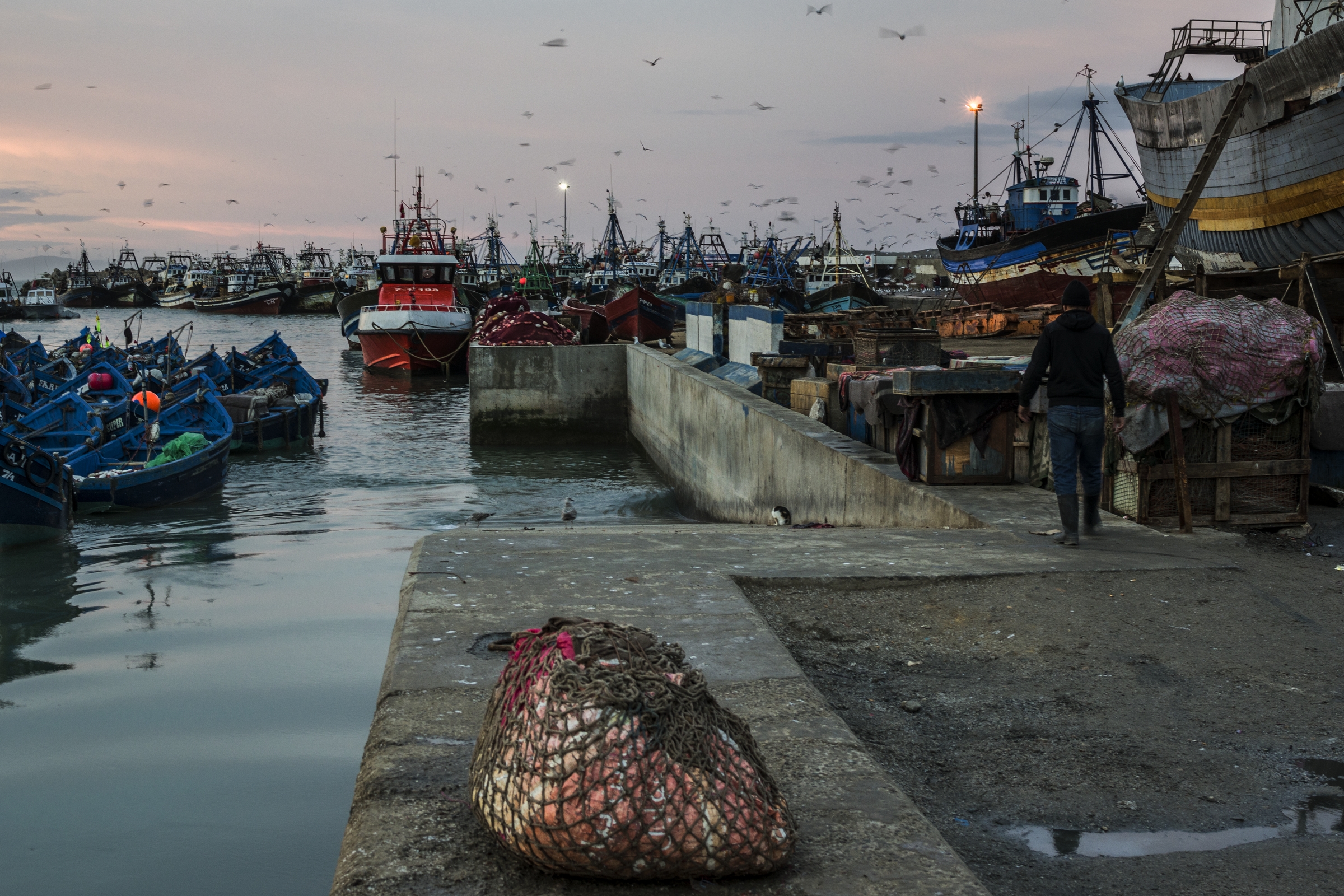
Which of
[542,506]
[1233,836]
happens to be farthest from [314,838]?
[542,506]

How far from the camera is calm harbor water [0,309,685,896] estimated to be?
17.7ft

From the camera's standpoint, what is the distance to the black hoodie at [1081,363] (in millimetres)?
6238

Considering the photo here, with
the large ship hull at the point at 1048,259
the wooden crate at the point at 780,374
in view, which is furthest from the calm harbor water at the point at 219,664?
the large ship hull at the point at 1048,259

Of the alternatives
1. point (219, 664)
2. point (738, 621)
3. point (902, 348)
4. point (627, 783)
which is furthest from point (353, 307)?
point (627, 783)

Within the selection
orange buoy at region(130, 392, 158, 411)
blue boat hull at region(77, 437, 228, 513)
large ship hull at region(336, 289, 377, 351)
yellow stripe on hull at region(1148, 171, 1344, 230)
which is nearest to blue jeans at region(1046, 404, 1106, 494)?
yellow stripe on hull at region(1148, 171, 1344, 230)

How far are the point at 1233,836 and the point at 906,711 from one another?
1.20m

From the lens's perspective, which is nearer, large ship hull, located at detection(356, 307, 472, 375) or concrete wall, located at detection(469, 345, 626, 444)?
concrete wall, located at detection(469, 345, 626, 444)

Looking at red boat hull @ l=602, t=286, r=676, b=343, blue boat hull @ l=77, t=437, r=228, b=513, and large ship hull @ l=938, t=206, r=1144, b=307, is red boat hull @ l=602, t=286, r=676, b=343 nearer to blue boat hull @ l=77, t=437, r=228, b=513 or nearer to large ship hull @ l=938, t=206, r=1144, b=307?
large ship hull @ l=938, t=206, r=1144, b=307

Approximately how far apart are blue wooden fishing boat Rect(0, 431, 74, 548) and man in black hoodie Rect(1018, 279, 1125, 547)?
11835mm

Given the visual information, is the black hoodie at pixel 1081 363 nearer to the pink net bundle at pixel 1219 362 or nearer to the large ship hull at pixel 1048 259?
the pink net bundle at pixel 1219 362

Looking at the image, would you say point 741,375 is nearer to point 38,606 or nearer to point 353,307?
point 38,606

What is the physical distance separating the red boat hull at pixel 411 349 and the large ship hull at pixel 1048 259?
18.5 meters

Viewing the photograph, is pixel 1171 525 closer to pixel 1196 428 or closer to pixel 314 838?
pixel 1196 428

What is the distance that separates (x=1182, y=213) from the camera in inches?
394
